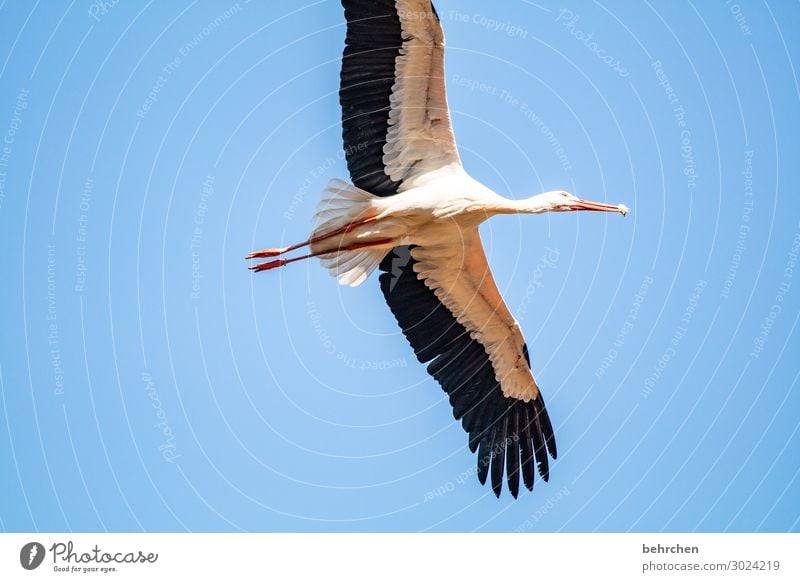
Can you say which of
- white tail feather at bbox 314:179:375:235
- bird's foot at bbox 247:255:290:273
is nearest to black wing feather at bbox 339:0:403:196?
white tail feather at bbox 314:179:375:235

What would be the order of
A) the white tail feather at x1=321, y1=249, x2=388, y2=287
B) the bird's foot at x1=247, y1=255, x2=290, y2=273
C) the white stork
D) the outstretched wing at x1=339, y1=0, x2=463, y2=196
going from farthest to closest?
the bird's foot at x1=247, y1=255, x2=290, y2=273, the white tail feather at x1=321, y1=249, x2=388, y2=287, the white stork, the outstretched wing at x1=339, y1=0, x2=463, y2=196

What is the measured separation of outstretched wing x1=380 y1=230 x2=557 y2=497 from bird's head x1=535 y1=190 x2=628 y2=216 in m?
0.87

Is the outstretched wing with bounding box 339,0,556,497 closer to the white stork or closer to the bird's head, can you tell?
the white stork

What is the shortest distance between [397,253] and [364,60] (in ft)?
6.34

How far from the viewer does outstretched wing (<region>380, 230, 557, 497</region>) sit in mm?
10898

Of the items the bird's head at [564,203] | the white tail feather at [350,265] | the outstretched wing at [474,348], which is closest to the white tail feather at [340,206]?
the white tail feather at [350,265]

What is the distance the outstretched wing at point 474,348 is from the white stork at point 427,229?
11 mm

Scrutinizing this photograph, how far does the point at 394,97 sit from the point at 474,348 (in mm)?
2598

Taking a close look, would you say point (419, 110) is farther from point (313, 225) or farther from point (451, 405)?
point (451, 405)

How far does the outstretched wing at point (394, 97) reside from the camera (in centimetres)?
963

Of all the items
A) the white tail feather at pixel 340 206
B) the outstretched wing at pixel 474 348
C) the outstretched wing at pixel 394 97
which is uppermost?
the outstretched wing at pixel 394 97

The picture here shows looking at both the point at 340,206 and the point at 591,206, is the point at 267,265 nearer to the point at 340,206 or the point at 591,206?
the point at 340,206

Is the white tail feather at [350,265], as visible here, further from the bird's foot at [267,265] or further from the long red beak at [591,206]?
the long red beak at [591,206]

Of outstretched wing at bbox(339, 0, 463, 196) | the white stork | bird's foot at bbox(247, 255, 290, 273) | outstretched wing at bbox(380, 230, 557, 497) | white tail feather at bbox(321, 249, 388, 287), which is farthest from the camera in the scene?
outstretched wing at bbox(380, 230, 557, 497)
